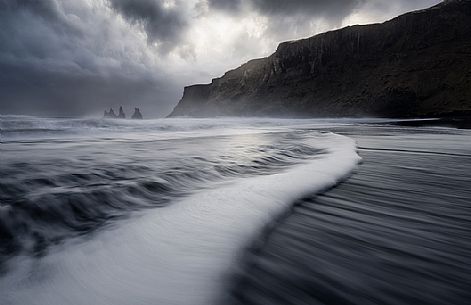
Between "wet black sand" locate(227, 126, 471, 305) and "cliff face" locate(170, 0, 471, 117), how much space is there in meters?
49.9

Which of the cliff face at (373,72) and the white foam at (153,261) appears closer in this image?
the white foam at (153,261)

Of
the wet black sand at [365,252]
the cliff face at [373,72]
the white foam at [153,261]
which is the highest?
the cliff face at [373,72]

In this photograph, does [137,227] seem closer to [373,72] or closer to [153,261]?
[153,261]

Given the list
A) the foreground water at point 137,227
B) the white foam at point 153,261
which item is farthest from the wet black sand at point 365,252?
the white foam at point 153,261

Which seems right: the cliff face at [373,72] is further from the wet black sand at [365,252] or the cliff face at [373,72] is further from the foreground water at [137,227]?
the foreground water at [137,227]

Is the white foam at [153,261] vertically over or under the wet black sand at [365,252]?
over

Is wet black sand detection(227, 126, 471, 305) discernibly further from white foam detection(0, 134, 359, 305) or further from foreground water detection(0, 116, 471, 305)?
white foam detection(0, 134, 359, 305)

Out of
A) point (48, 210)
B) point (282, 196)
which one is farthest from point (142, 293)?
point (282, 196)

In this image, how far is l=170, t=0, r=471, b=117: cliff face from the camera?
149ft

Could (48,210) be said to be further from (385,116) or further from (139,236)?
(385,116)

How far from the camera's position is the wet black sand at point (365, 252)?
0.98 metres

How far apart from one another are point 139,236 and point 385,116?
177 feet

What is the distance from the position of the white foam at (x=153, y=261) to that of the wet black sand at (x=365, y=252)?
14 cm

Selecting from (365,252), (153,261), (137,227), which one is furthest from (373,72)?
(153,261)
